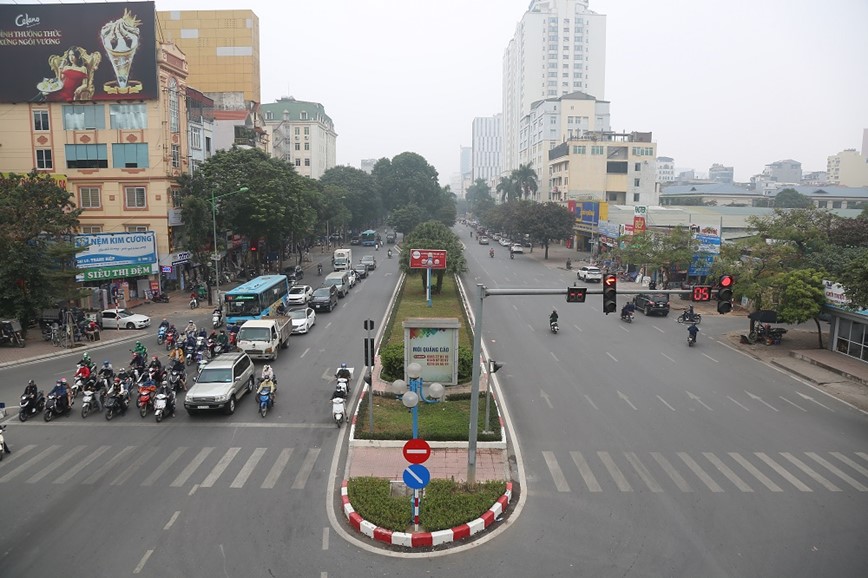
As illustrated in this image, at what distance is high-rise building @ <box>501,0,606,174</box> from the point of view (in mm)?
154625

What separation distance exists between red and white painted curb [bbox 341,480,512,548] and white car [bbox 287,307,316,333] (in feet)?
66.9

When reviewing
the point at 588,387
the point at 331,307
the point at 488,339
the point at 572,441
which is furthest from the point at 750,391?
the point at 331,307

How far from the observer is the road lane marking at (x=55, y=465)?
1491 cm

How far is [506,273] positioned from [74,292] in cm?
3715

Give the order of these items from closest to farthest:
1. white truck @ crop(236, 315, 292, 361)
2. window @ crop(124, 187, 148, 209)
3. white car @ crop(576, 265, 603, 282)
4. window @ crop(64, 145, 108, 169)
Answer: white truck @ crop(236, 315, 292, 361) → window @ crop(64, 145, 108, 169) → window @ crop(124, 187, 148, 209) → white car @ crop(576, 265, 603, 282)

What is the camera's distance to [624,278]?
185ft

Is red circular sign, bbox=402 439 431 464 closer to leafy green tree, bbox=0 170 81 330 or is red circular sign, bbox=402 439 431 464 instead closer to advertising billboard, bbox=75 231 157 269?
leafy green tree, bbox=0 170 81 330

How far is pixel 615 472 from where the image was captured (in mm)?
15367

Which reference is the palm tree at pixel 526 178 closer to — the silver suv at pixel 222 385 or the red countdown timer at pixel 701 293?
the silver suv at pixel 222 385

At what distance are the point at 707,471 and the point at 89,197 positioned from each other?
143ft

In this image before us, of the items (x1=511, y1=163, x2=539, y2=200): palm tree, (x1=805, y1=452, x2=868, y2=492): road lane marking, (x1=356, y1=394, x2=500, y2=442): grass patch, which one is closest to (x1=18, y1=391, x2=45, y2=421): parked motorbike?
(x1=356, y1=394, x2=500, y2=442): grass patch

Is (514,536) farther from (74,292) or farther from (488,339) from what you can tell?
(74,292)

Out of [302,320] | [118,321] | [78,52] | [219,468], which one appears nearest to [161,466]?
[219,468]

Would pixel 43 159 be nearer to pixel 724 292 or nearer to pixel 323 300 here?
pixel 323 300
